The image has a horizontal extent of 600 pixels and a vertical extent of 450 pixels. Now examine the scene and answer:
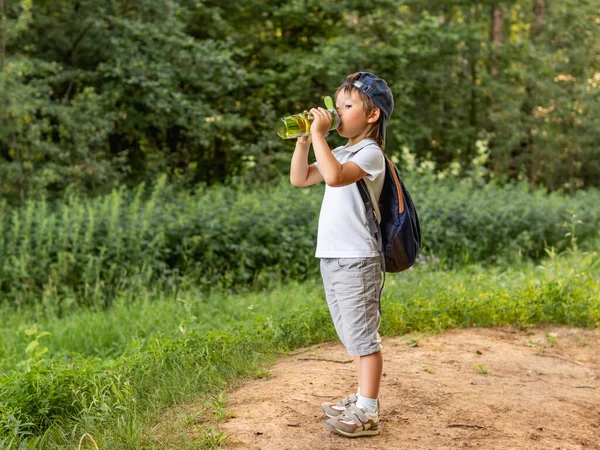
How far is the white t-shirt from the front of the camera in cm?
329

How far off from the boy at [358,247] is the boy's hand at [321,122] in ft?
0.04

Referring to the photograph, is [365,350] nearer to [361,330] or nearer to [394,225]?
[361,330]

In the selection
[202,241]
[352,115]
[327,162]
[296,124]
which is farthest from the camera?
[202,241]

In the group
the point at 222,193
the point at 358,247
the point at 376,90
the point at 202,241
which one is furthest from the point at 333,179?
the point at 222,193

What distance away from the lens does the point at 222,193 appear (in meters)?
10.6

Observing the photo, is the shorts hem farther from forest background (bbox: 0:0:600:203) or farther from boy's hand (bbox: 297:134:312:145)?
forest background (bbox: 0:0:600:203)

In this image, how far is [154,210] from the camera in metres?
8.40

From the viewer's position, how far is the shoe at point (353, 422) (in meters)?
3.32

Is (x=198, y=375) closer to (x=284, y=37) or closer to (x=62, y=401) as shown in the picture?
(x=62, y=401)

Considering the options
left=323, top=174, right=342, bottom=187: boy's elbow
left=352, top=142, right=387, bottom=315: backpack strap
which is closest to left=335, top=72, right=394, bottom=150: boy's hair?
left=352, top=142, right=387, bottom=315: backpack strap

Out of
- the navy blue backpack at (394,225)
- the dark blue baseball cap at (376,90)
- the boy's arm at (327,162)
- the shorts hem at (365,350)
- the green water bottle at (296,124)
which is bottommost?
the shorts hem at (365,350)

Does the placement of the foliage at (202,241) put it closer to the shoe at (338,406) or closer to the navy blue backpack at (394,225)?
the shoe at (338,406)

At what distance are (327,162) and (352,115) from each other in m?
0.37

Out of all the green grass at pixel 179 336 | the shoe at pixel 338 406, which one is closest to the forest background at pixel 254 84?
the green grass at pixel 179 336
